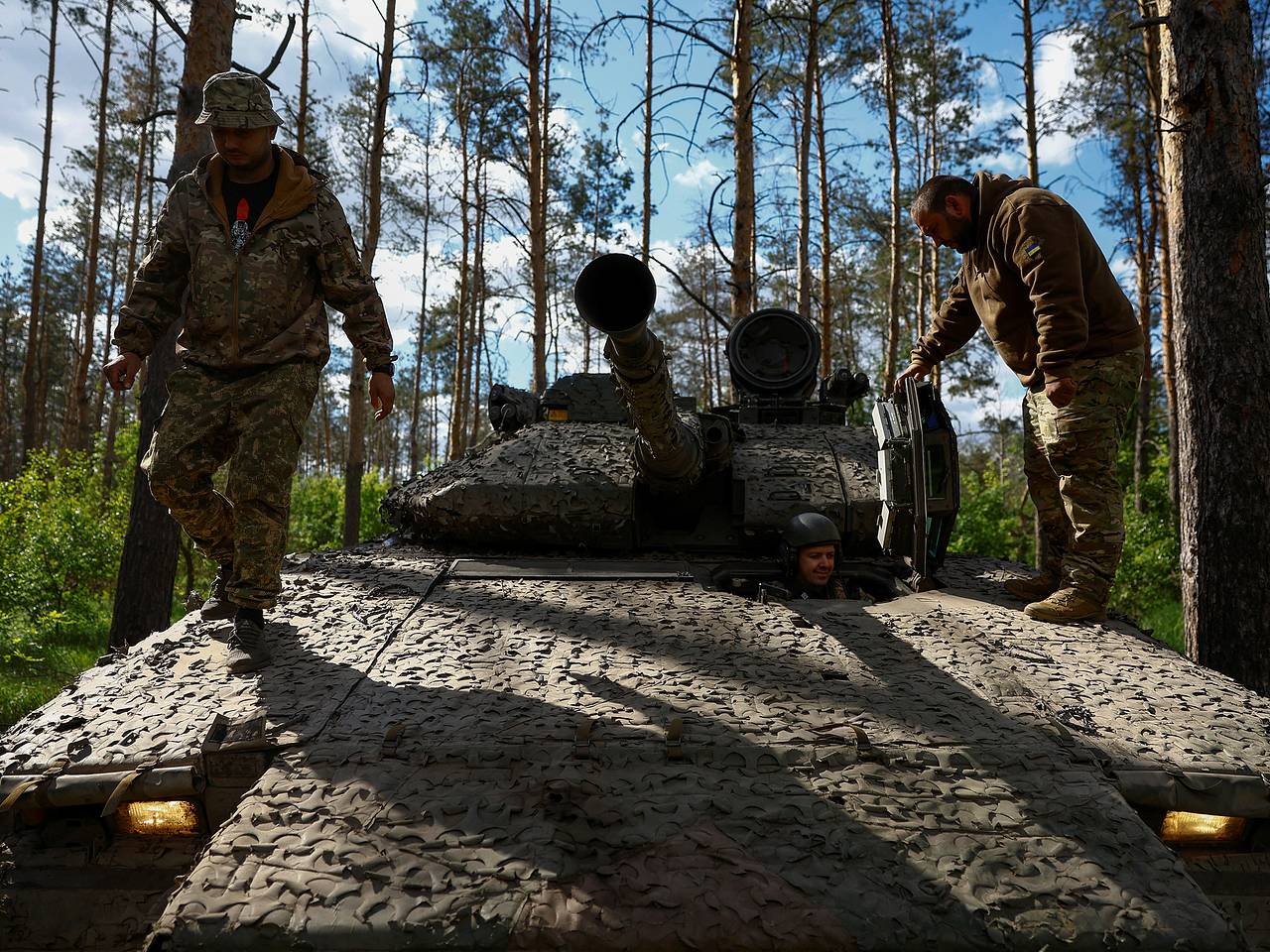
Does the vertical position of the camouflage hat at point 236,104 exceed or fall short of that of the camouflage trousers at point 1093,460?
it exceeds it

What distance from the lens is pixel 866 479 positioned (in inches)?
167

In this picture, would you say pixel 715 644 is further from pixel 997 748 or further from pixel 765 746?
pixel 997 748

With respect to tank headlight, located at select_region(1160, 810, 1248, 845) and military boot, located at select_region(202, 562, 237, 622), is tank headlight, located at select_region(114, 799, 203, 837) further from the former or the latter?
tank headlight, located at select_region(1160, 810, 1248, 845)

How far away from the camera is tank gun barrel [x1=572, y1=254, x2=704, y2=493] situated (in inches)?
109

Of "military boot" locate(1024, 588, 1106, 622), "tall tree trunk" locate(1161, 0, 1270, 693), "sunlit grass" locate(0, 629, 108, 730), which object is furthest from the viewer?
"sunlit grass" locate(0, 629, 108, 730)

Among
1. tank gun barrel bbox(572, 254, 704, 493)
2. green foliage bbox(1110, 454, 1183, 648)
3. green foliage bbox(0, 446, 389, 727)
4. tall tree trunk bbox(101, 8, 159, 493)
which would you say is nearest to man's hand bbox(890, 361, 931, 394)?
tank gun barrel bbox(572, 254, 704, 493)

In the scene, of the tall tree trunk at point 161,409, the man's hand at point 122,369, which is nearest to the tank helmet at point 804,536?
the man's hand at point 122,369

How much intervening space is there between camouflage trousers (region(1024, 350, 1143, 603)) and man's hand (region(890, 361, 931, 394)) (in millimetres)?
570

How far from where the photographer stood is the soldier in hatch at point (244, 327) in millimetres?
3096

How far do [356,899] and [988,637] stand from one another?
7.08 feet

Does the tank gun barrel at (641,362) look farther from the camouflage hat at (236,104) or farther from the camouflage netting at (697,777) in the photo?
the camouflage hat at (236,104)

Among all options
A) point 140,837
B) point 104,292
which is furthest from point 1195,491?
point 104,292

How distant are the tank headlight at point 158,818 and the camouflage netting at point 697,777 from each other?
156 mm

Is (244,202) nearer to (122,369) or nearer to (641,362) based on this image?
(122,369)
